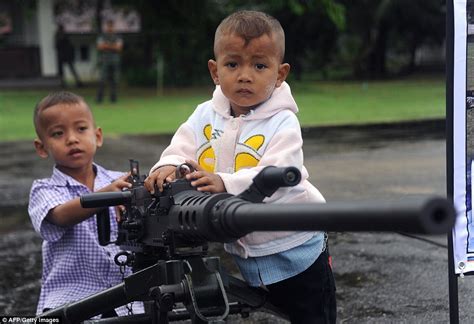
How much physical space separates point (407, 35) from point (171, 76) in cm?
1756

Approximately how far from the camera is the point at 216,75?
2.88m

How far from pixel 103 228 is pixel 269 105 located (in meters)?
0.72

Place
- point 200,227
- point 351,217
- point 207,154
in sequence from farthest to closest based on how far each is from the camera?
point 207,154, point 200,227, point 351,217

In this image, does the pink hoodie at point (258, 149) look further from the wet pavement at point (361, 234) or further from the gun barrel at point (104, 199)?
the wet pavement at point (361, 234)

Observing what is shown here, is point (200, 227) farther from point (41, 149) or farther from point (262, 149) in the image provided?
point (41, 149)

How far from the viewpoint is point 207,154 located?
2873 mm

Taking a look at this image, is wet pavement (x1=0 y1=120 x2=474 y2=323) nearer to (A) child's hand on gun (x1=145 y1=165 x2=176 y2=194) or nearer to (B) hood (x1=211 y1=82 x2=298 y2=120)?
(B) hood (x1=211 y1=82 x2=298 y2=120)

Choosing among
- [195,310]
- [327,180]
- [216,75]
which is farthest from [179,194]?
[327,180]

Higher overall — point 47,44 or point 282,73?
point 282,73

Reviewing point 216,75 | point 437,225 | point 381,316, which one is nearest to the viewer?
point 437,225

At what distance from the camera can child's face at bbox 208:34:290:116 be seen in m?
2.60

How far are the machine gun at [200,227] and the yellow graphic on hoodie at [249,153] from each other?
12.4 inches

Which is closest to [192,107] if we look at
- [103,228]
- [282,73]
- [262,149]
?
[103,228]

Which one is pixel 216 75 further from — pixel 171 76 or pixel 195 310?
pixel 171 76
